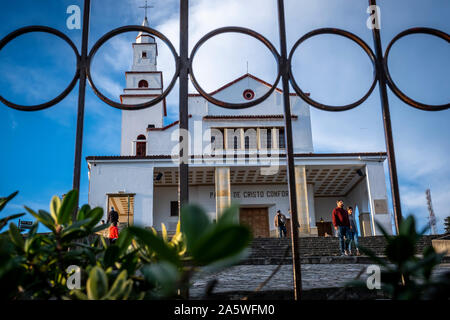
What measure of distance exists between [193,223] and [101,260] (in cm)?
50

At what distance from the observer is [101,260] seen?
0.97 meters

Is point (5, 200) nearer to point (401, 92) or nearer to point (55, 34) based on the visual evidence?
point (55, 34)

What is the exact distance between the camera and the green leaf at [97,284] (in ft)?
2.43

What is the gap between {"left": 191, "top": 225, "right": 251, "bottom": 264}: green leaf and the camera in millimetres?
524

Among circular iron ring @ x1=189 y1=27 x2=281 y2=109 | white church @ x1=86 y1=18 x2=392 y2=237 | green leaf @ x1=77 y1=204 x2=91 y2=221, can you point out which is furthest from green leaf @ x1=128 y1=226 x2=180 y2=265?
white church @ x1=86 y1=18 x2=392 y2=237

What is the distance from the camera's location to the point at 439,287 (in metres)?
0.72

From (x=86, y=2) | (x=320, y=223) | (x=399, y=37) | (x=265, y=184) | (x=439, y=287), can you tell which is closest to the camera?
(x=439, y=287)

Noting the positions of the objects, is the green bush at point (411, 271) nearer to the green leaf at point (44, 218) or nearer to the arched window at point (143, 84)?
the green leaf at point (44, 218)

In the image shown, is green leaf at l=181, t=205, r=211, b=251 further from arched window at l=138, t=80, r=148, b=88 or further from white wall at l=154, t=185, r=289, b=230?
arched window at l=138, t=80, r=148, b=88

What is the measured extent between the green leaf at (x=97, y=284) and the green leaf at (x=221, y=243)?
0.28 meters
